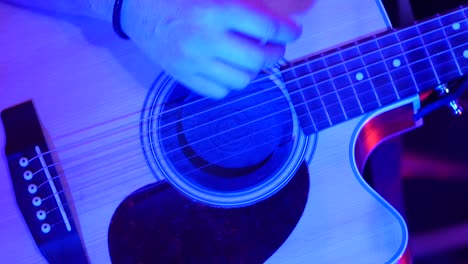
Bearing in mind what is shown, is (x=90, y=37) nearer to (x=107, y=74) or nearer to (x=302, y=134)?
(x=107, y=74)

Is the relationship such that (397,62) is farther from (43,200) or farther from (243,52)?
(43,200)

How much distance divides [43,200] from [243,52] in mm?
424

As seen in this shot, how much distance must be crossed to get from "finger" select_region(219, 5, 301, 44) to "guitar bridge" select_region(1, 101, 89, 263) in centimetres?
39

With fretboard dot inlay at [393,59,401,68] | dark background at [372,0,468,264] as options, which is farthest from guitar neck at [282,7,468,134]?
dark background at [372,0,468,264]

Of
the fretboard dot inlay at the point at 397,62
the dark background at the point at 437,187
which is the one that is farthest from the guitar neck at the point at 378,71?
the dark background at the point at 437,187

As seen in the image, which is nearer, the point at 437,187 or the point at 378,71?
the point at 378,71

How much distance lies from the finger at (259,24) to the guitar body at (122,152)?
140 millimetres

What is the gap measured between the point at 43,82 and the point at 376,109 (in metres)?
0.58

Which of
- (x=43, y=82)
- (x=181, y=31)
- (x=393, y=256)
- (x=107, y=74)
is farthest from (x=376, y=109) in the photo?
(x=43, y=82)

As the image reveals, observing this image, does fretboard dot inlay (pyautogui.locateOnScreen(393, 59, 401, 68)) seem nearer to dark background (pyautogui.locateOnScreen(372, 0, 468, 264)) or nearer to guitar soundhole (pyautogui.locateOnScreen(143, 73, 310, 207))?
guitar soundhole (pyautogui.locateOnScreen(143, 73, 310, 207))

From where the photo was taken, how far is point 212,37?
69cm

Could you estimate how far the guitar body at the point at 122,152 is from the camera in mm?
798

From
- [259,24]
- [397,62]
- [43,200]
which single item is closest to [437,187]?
[397,62]

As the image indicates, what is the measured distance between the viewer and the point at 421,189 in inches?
43.3
